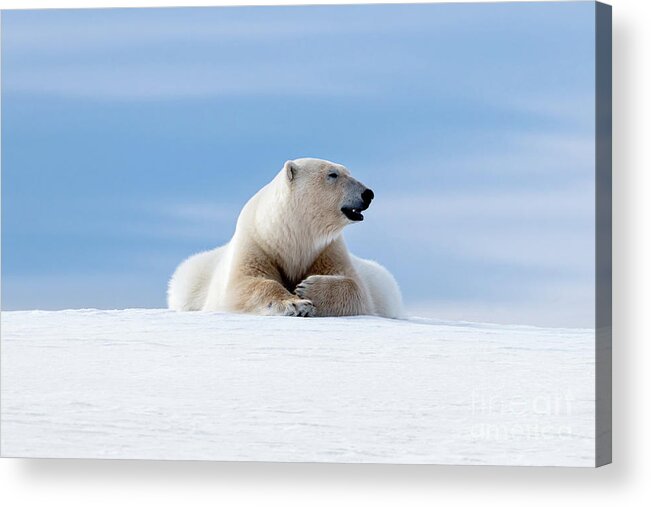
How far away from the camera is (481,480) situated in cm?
575

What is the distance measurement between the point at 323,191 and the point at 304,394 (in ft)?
5.89

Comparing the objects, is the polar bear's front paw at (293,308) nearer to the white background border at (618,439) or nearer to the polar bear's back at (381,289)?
the polar bear's back at (381,289)

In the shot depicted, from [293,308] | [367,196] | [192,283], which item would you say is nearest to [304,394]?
[293,308]

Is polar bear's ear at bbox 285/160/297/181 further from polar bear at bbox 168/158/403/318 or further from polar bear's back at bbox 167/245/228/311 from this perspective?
polar bear's back at bbox 167/245/228/311

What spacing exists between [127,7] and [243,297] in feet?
5.68

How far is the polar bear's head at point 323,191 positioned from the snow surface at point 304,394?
1.10 meters

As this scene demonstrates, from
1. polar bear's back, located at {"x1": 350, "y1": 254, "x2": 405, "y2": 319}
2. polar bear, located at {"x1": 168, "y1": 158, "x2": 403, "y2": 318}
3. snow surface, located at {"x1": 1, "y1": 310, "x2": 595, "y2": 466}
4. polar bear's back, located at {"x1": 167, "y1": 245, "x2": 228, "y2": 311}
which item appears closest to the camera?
snow surface, located at {"x1": 1, "y1": 310, "x2": 595, "y2": 466}

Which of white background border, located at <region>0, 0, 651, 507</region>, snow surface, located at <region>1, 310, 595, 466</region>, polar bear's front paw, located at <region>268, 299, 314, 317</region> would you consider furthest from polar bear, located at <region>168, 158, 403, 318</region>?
white background border, located at <region>0, 0, 651, 507</region>

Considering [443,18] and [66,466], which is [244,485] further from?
[443,18]

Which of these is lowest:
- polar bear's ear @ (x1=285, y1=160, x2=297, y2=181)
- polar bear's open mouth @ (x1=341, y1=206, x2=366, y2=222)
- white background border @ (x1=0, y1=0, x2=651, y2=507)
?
white background border @ (x1=0, y1=0, x2=651, y2=507)

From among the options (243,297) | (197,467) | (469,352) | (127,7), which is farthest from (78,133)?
(469,352)

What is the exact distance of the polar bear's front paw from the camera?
668cm

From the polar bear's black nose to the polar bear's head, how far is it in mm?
59

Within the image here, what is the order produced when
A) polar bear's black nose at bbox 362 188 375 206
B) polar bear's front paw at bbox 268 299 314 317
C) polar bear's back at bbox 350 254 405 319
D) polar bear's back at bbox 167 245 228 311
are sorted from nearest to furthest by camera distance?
polar bear's front paw at bbox 268 299 314 317, polar bear's black nose at bbox 362 188 375 206, polar bear's back at bbox 350 254 405 319, polar bear's back at bbox 167 245 228 311
